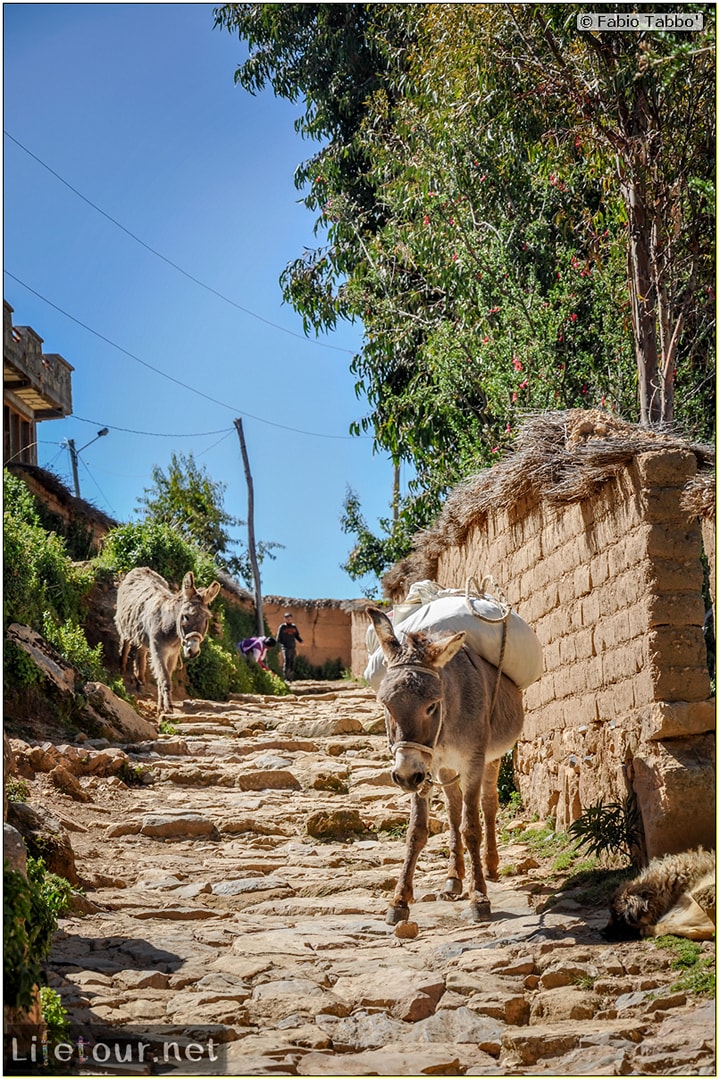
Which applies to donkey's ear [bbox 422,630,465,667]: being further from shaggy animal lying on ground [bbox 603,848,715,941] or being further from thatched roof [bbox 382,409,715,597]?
thatched roof [bbox 382,409,715,597]

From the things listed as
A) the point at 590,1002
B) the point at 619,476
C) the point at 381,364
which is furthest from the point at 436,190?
the point at 590,1002

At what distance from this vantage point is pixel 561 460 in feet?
28.3

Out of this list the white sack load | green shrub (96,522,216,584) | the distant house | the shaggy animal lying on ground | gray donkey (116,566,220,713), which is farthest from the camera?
green shrub (96,522,216,584)

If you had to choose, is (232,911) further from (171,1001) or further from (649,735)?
(649,735)

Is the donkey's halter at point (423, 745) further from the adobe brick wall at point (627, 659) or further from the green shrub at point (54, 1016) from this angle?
the green shrub at point (54, 1016)

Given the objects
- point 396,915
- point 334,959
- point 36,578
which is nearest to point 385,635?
point 396,915

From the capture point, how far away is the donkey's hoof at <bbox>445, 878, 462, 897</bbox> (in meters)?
7.38

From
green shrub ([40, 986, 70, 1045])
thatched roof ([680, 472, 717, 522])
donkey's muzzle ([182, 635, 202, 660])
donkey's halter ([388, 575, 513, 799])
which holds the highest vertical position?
thatched roof ([680, 472, 717, 522])

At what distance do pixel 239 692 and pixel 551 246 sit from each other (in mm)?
11444

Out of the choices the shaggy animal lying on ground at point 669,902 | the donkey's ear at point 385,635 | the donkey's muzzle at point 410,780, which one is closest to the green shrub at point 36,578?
the donkey's ear at point 385,635

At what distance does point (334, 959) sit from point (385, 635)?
1909 mm

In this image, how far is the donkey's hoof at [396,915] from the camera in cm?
655

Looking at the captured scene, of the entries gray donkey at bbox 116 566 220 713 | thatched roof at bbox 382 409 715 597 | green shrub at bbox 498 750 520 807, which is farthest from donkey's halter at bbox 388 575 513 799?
gray donkey at bbox 116 566 220 713

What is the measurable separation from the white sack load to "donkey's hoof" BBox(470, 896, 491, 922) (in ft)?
5.26
